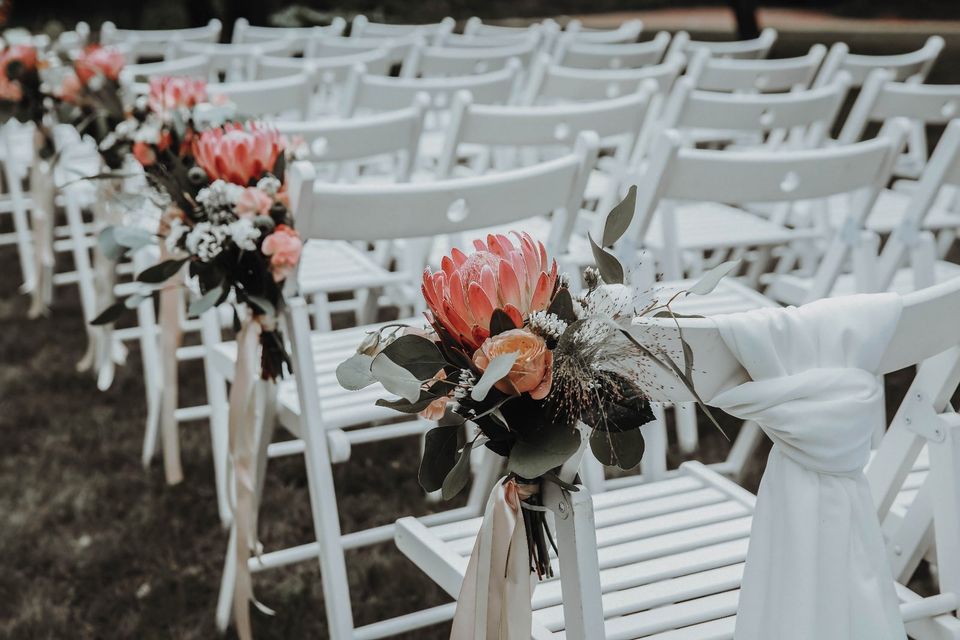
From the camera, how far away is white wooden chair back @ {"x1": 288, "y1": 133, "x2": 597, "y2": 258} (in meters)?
1.95

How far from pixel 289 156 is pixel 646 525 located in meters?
1.04

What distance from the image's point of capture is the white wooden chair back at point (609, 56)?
227 inches

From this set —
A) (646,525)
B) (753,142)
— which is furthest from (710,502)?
(753,142)

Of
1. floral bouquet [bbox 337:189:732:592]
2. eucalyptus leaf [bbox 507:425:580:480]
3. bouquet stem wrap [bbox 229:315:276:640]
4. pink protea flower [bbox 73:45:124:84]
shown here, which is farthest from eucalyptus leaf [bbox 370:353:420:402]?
pink protea flower [bbox 73:45:124:84]

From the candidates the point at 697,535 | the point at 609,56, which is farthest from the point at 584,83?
the point at 697,535

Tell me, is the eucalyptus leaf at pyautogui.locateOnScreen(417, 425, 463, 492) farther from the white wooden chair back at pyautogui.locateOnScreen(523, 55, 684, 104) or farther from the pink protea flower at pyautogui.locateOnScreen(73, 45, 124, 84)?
the white wooden chair back at pyautogui.locateOnScreen(523, 55, 684, 104)

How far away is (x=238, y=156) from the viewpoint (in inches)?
82.5

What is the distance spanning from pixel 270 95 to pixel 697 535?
2459 mm

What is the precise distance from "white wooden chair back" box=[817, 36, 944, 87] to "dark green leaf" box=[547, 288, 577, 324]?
4.31m

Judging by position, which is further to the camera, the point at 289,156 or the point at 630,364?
the point at 289,156

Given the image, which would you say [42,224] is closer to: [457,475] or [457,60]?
[457,60]

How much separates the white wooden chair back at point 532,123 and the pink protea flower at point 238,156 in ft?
2.98

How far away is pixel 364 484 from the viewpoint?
3.28 m

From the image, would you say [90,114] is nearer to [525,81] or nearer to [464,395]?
[464,395]
